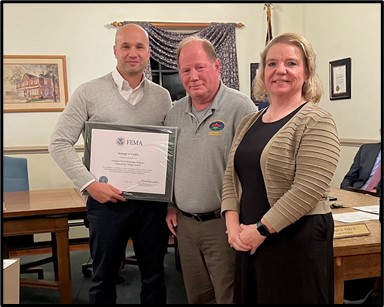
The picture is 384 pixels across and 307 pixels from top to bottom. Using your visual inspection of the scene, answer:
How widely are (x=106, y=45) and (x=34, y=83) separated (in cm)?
87

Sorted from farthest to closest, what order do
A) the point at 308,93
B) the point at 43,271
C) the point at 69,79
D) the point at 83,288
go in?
the point at 69,79 < the point at 43,271 < the point at 83,288 < the point at 308,93

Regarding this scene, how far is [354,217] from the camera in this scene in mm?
2061

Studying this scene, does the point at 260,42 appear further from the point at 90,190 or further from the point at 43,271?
the point at 90,190

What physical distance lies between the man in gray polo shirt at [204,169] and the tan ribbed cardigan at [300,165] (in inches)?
13.9

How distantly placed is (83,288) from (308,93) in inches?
92.8

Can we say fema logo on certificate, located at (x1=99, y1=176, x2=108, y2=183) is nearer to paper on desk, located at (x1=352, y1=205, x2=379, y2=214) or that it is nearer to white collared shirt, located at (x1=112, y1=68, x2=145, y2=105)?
white collared shirt, located at (x1=112, y1=68, x2=145, y2=105)

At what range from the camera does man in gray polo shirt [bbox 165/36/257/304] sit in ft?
5.63

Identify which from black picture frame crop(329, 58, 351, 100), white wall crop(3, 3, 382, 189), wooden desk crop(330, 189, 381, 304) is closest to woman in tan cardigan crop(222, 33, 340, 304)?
wooden desk crop(330, 189, 381, 304)

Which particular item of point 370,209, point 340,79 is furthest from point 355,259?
point 340,79

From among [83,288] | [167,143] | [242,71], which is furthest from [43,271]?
[242,71]

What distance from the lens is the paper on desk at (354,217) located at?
200 centimetres

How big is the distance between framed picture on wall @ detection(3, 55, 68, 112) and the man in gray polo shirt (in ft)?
10.1

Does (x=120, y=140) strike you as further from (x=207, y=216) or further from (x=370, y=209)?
(x=370, y=209)

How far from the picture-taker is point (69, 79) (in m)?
A: 4.59
